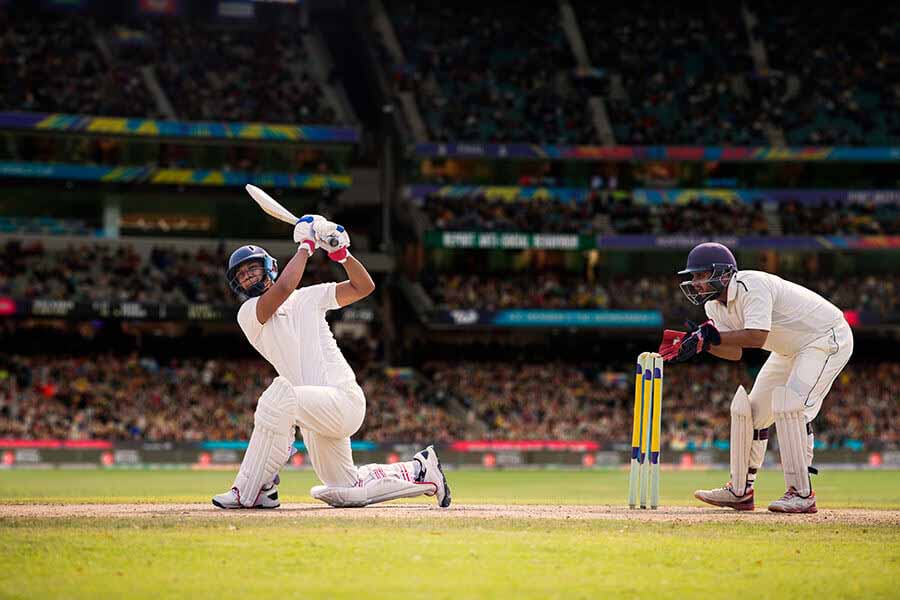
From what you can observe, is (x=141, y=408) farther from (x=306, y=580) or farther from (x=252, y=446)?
(x=306, y=580)

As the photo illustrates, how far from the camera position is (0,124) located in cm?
4381

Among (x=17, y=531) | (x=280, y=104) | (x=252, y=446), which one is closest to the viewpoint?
(x=17, y=531)

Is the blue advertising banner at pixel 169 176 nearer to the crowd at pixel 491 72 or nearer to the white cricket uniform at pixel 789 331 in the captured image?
the crowd at pixel 491 72

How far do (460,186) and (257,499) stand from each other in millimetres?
37446

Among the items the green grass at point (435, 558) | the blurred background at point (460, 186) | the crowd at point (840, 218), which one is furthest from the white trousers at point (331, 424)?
the crowd at point (840, 218)

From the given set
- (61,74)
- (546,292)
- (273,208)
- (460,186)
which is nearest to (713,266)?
(273,208)

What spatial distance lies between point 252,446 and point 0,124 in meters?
36.3

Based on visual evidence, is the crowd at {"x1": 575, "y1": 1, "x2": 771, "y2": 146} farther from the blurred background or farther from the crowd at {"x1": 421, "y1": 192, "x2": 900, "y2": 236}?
the crowd at {"x1": 421, "y1": 192, "x2": 900, "y2": 236}

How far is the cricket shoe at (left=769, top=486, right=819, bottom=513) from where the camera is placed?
1173 centimetres

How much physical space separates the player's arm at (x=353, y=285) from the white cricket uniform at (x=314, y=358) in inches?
2.8

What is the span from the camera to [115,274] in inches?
1726

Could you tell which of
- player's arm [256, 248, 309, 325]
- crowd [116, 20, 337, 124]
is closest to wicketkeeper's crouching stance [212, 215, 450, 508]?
player's arm [256, 248, 309, 325]

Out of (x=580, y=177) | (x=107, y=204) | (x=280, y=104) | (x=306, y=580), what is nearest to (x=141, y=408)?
(x=107, y=204)

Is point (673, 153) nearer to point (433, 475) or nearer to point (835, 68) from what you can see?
point (835, 68)
